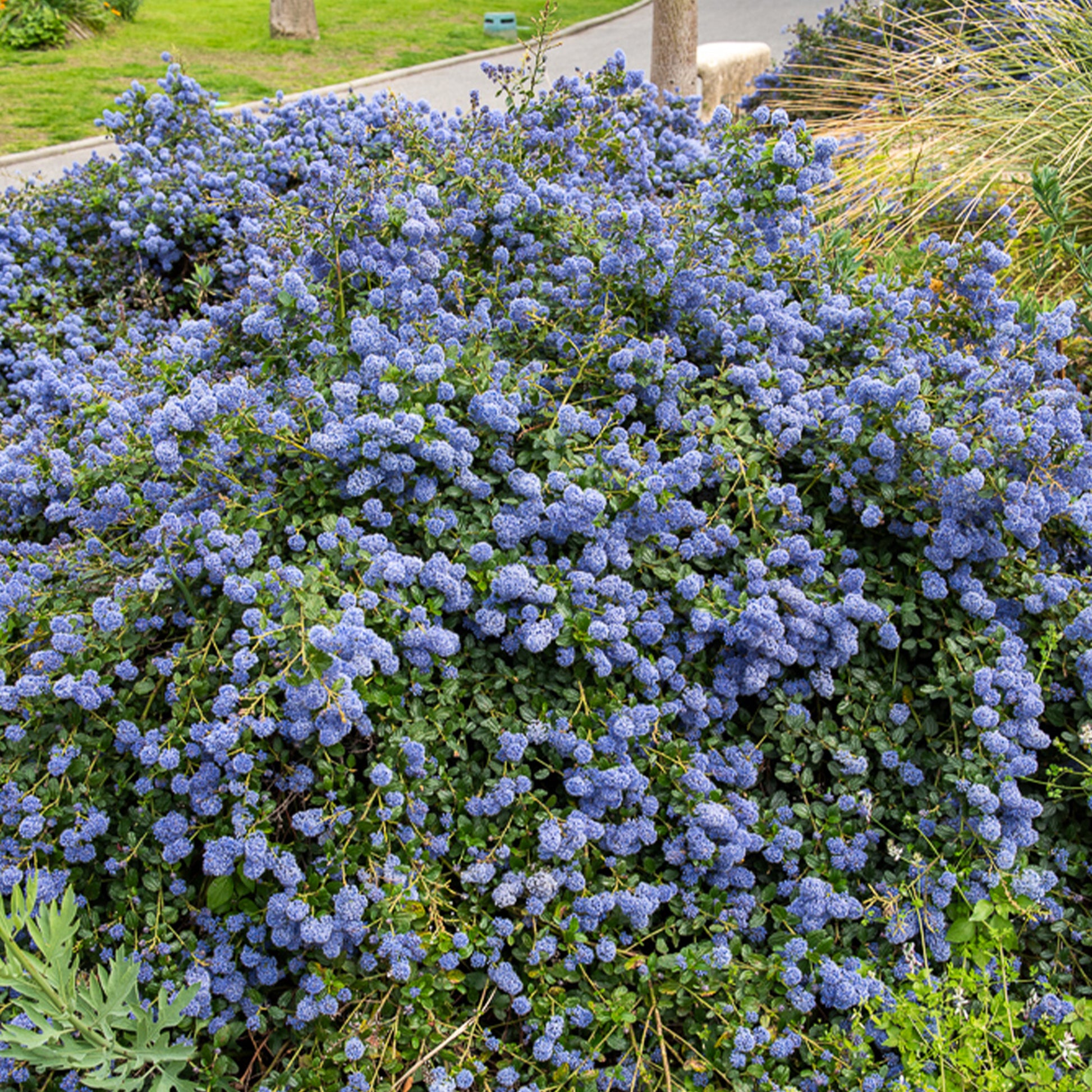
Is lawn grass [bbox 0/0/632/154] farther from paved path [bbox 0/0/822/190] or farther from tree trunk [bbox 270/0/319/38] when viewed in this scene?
paved path [bbox 0/0/822/190]

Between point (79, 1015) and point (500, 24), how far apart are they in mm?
16263

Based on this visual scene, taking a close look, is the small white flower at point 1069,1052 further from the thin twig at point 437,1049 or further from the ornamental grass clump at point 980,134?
the ornamental grass clump at point 980,134

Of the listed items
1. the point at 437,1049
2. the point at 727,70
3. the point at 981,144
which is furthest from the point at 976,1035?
the point at 727,70

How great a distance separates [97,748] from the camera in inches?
86.3

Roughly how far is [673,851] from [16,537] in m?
2.35

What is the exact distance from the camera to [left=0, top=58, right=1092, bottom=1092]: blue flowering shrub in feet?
6.74

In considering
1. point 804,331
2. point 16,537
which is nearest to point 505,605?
point 804,331

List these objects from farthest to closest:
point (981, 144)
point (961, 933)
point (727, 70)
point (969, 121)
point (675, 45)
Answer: point (727, 70), point (675, 45), point (969, 121), point (981, 144), point (961, 933)

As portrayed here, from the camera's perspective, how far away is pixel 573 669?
2309mm

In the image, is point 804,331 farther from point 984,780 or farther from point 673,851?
point 673,851

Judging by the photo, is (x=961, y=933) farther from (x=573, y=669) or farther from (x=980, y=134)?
(x=980, y=134)

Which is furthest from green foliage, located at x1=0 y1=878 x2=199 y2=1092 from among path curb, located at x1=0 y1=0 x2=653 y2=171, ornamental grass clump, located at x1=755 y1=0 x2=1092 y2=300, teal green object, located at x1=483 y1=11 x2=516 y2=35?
teal green object, located at x1=483 y1=11 x2=516 y2=35

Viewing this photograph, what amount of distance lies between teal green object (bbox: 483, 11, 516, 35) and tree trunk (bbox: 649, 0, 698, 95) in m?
8.85

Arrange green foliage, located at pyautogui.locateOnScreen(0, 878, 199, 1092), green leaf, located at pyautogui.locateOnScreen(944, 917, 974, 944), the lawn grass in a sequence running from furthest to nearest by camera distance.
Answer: the lawn grass → green leaf, located at pyautogui.locateOnScreen(944, 917, 974, 944) → green foliage, located at pyautogui.locateOnScreen(0, 878, 199, 1092)
